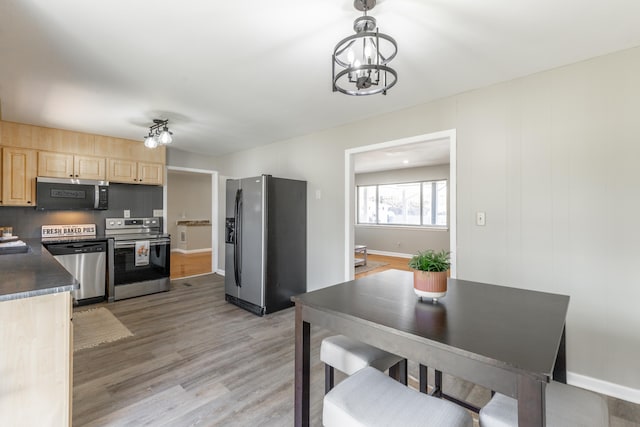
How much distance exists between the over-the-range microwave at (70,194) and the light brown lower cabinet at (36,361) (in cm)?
324

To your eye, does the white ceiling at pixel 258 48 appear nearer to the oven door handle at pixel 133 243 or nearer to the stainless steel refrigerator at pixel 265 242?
the stainless steel refrigerator at pixel 265 242

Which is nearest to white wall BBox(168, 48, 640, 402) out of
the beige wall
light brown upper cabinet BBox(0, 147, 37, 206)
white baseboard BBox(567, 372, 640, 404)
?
white baseboard BBox(567, 372, 640, 404)

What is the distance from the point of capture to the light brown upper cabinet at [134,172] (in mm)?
4422

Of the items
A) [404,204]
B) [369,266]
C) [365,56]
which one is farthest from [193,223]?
[365,56]

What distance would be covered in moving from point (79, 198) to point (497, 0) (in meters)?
4.98

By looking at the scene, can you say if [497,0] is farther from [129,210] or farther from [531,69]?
[129,210]

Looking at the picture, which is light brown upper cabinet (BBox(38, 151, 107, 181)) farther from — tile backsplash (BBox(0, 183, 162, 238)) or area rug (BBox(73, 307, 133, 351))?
area rug (BBox(73, 307, 133, 351))

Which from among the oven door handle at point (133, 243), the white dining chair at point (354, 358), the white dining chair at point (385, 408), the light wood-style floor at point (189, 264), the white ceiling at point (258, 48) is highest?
the white ceiling at point (258, 48)

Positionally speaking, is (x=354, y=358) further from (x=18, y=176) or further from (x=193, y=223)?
(x=193, y=223)

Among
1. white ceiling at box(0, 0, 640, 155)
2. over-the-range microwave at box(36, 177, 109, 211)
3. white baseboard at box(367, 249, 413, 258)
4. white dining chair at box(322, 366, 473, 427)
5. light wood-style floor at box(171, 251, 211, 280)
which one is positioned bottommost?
light wood-style floor at box(171, 251, 211, 280)

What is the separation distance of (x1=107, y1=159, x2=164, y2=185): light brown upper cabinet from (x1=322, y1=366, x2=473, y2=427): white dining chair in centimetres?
459

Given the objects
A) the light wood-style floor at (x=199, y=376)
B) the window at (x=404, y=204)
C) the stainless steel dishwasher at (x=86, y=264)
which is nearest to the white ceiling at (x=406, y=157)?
the window at (x=404, y=204)

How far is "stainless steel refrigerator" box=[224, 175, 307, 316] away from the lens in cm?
371

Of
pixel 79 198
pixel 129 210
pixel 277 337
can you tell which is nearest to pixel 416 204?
pixel 277 337
